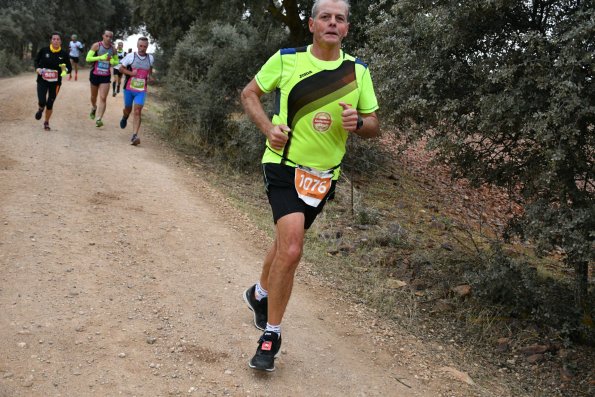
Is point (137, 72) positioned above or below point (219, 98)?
above

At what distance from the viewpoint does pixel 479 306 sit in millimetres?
6152

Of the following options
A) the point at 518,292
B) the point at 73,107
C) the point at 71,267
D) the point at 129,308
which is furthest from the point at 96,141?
the point at 518,292

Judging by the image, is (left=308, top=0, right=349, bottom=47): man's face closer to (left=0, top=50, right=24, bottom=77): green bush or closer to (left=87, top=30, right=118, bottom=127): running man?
(left=87, top=30, right=118, bottom=127): running man

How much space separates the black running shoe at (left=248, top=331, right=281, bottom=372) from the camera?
12.5ft

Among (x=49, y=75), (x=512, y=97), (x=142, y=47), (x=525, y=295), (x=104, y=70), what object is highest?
(x=512, y=97)

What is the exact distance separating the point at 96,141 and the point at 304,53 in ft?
27.6

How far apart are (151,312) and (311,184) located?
1.77 m

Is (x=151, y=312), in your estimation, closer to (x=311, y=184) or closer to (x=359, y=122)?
(x=311, y=184)

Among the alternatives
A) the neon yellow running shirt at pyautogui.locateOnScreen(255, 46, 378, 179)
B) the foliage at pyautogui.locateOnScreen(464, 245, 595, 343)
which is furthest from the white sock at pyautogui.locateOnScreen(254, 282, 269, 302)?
the foliage at pyautogui.locateOnScreen(464, 245, 595, 343)

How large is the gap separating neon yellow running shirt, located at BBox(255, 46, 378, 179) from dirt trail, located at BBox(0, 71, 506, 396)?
1477 millimetres

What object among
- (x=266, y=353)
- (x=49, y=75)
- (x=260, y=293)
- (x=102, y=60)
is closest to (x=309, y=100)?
(x=260, y=293)

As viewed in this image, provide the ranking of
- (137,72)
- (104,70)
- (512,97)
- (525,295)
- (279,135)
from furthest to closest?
(104,70), (137,72), (525,295), (512,97), (279,135)

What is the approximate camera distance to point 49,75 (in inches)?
445

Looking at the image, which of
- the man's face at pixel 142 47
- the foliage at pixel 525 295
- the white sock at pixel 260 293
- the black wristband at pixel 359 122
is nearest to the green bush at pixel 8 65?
the man's face at pixel 142 47
